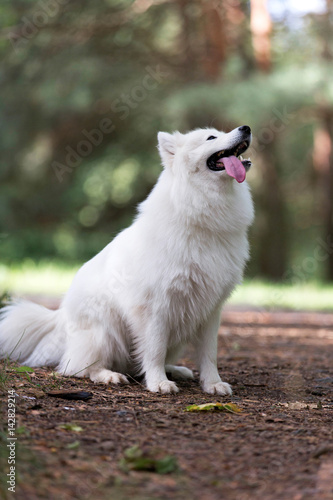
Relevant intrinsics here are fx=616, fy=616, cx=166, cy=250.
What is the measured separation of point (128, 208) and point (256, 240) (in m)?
3.72

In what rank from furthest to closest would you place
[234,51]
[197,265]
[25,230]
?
[234,51] → [25,230] → [197,265]

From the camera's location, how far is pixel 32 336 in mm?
4988

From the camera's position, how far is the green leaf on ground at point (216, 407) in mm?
3734

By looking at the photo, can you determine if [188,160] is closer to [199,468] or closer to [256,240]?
[199,468]

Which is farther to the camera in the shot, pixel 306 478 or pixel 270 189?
pixel 270 189

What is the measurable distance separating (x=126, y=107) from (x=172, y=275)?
12.3 m

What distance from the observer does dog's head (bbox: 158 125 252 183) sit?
173 inches

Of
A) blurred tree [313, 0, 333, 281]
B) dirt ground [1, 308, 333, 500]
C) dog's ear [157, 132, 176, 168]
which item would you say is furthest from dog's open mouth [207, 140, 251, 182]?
blurred tree [313, 0, 333, 281]

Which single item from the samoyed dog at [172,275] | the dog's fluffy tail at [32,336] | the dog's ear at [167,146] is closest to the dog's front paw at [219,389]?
the samoyed dog at [172,275]

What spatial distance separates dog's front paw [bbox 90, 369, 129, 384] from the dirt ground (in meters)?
0.07

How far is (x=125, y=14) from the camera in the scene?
15.4 metres

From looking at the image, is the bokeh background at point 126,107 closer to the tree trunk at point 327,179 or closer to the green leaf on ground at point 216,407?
the tree trunk at point 327,179

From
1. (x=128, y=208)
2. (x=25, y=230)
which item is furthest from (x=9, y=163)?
(x=128, y=208)

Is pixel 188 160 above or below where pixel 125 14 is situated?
below
